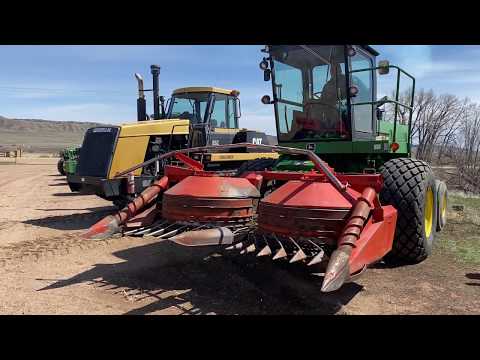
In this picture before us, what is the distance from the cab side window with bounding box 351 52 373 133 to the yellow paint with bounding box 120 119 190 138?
405 cm

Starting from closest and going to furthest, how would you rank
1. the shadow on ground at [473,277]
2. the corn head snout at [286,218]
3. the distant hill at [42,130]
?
the corn head snout at [286,218] < the shadow on ground at [473,277] < the distant hill at [42,130]

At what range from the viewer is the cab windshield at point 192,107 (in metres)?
9.72

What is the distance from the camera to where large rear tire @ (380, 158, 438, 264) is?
15.4 feet

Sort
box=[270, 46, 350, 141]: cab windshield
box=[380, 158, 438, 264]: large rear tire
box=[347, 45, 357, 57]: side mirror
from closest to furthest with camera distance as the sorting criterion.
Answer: box=[380, 158, 438, 264]: large rear tire < box=[347, 45, 357, 57]: side mirror < box=[270, 46, 350, 141]: cab windshield

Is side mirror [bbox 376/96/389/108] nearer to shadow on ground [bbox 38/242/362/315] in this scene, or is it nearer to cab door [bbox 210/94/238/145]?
shadow on ground [bbox 38/242/362/315]

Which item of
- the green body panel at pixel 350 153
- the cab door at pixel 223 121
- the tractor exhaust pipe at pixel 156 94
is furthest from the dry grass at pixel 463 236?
the tractor exhaust pipe at pixel 156 94

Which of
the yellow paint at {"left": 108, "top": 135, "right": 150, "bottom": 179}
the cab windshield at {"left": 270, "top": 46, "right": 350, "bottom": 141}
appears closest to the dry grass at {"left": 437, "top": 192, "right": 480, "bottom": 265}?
the cab windshield at {"left": 270, "top": 46, "right": 350, "bottom": 141}

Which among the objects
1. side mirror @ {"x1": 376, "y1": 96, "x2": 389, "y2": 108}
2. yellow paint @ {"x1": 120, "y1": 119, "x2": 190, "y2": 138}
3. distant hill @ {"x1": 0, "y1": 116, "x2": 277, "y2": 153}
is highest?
distant hill @ {"x1": 0, "y1": 116, "x2": 277, "y2": 153}

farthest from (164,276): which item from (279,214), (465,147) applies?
(465,147)

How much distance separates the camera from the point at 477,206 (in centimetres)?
986

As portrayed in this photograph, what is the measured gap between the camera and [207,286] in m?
4.40

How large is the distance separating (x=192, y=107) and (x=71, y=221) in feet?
11.9

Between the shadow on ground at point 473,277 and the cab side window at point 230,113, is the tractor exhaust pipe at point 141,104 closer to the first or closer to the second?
the cab side window at point 230,113
